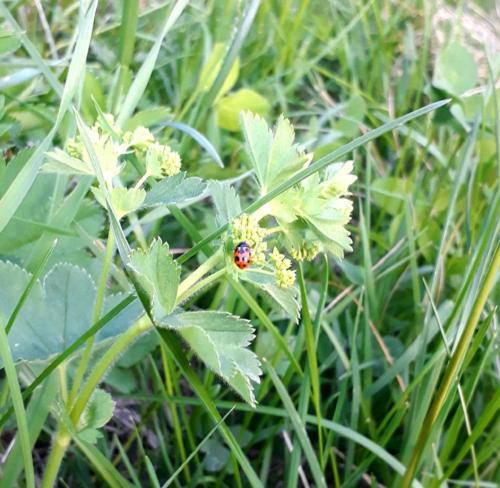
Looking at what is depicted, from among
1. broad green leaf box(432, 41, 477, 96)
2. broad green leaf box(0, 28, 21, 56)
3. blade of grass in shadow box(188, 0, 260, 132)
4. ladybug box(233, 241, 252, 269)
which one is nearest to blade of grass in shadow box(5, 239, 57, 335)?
ladybug box(233, 241, 252, 269)

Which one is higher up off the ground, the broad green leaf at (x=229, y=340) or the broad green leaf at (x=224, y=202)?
Answer: the broad green leaf at (x=224, y=202)

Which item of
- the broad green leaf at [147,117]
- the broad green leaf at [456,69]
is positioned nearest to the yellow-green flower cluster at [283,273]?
the broad green leaf at [147,117]

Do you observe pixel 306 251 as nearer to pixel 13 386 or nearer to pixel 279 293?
pixel 279 293

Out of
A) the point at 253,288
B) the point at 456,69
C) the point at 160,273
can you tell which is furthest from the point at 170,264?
the point at 456,69

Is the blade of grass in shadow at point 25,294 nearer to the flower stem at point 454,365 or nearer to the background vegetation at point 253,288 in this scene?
the background vegetation at point 253,288

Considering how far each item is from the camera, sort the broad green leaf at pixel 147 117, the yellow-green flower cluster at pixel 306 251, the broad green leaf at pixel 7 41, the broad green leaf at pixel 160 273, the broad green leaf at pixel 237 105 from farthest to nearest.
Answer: the broad green leaf at pixel 237 105
the broad green leaf at pixel 147 117
the broad green leaf at pixel 7 41
the yellow-green flower cluster at pixel 306 251
the broad green leaf at pixel 160 273

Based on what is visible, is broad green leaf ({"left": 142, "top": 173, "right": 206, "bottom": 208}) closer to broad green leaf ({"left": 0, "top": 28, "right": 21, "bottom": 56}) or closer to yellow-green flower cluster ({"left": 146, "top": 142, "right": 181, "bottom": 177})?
yellow-green flower cluster ({"left": 146, "top": 142, "right": 181, "bottom": 177})
